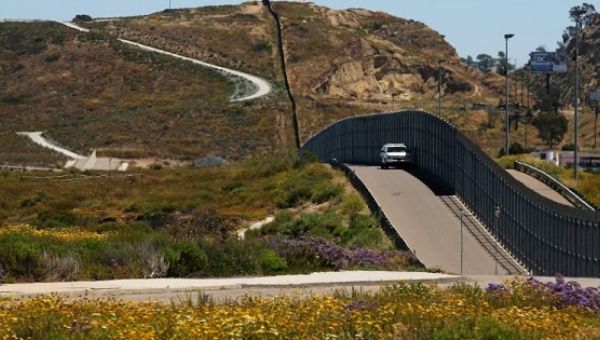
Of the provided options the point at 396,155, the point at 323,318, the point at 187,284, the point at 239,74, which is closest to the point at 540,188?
the point at 396,155

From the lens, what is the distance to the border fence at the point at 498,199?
96.9 ft

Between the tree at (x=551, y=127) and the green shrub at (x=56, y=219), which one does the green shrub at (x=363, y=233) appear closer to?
the green shrub at (x=56, y=219)

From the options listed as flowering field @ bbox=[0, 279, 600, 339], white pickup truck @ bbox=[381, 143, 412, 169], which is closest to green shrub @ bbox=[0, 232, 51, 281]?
flowering field @ bbox=[0, 279, 600, 339]

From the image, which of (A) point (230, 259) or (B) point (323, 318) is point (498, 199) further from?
(B) point (323, 318)

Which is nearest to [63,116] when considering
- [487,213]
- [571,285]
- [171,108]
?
[171,108]

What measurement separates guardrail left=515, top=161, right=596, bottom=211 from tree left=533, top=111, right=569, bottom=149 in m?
53.3

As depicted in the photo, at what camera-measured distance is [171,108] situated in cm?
12519

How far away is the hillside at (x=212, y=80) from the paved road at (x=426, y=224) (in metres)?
55.5

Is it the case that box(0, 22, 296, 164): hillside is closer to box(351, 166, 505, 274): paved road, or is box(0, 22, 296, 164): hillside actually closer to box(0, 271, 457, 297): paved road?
box(351, 166, 505, 274): paved road

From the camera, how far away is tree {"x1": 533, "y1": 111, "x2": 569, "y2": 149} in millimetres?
108375

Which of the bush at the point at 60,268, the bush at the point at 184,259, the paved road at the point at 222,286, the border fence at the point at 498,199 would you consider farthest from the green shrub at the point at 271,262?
the border fence at the point at 498,199

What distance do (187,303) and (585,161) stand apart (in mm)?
58441

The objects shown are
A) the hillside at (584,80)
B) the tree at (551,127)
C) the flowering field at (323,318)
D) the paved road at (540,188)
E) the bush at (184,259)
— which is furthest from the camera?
the hillside at (584,80)

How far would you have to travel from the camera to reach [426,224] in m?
39.7
